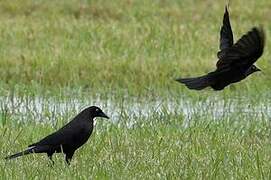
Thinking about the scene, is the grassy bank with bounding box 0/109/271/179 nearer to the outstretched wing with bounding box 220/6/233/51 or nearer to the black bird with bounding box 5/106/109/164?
the black bird with bounding box 5/106/109/164

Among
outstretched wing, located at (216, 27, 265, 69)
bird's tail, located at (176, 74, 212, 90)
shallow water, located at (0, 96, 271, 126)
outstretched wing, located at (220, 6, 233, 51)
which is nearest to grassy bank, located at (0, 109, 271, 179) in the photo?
shallow water, located at (0, 96, 271, 126)

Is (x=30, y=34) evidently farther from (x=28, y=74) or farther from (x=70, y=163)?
(x=70, y=163)

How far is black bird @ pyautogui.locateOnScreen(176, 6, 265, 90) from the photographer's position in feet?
25.4

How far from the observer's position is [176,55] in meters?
13.0

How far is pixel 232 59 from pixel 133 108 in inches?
100

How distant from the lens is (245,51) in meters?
7.90

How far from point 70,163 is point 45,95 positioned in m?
3.41

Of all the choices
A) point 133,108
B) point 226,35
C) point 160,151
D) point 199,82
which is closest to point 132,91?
point 133,108

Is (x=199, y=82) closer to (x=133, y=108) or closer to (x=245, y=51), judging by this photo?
(x=245, y=51)

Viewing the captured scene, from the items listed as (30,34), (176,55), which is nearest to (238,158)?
(176,55)

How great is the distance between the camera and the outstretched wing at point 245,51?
7630 mm

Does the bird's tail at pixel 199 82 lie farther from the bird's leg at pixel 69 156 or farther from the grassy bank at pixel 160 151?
the bird's leg at pixel 69 156

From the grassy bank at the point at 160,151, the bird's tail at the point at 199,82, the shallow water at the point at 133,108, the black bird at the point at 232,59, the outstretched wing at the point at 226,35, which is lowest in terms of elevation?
the grassy bank at the point at 160,151

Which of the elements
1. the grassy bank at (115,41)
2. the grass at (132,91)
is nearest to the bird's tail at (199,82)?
the grass at (132,91)
